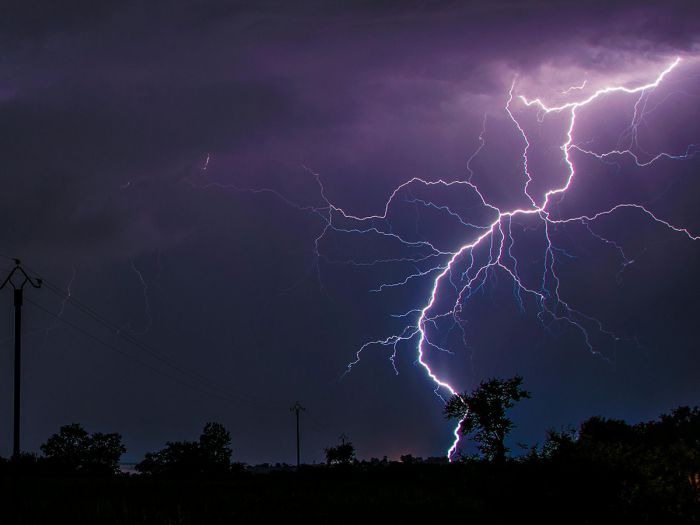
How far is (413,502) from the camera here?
28766mm

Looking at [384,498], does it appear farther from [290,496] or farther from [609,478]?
[609,478]

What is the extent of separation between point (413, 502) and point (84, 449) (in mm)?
43704

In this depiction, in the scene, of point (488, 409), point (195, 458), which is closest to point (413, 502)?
point (488, 409)

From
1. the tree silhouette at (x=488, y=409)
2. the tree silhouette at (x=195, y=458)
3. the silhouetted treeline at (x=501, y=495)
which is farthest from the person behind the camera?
the tree silhouette at (x=195, y=458)

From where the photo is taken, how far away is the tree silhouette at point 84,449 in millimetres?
62594

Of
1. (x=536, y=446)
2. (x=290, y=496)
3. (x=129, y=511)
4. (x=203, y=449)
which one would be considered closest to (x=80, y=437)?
(x=203, y=449)

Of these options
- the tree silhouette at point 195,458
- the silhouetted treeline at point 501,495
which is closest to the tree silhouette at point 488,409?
the silhouetted treeline at point 501,495

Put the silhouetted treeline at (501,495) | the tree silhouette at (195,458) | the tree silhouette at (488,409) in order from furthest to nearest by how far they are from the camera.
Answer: the tree silhouette at (195,458), the tree silhouette at (488,409), the silhouetted treeline at (501,495)

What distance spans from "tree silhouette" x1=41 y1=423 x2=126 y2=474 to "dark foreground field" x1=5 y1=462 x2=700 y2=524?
106ft

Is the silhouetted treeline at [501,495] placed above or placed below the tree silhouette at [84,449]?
below

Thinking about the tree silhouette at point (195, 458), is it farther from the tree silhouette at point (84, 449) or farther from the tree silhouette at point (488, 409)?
the tree silhouette at point (488, 409)

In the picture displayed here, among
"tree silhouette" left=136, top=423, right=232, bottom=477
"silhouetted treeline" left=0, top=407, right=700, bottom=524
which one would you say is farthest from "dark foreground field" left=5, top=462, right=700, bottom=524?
"tree silhouette" left=136, top=423, right=232, bottom=477

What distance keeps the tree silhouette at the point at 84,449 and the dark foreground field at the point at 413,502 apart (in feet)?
106

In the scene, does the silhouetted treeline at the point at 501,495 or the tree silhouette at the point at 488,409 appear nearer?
the silhouetted treeline at the point at 501,495
